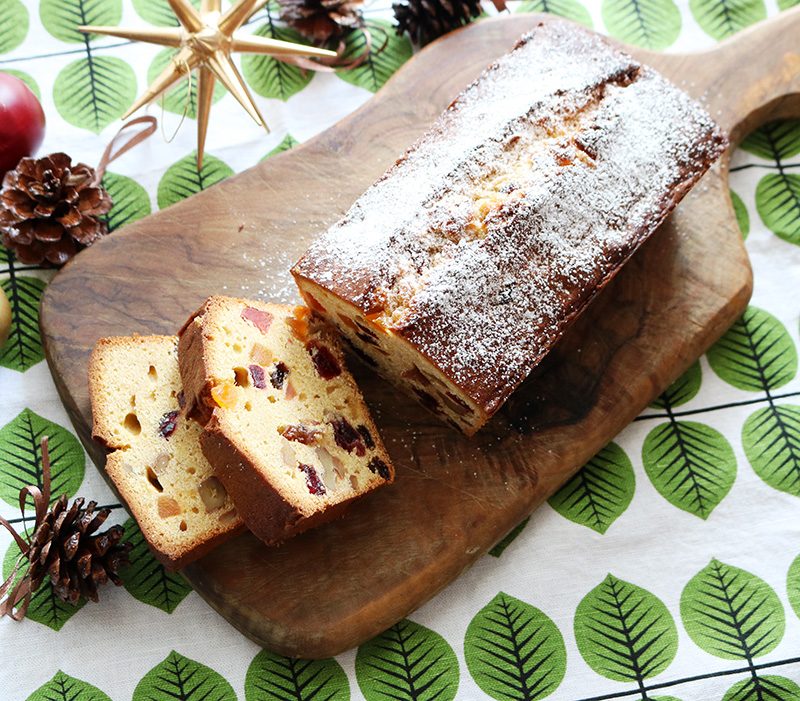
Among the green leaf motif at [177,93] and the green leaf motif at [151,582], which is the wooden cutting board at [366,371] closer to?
the green leaf motif at [151,582]

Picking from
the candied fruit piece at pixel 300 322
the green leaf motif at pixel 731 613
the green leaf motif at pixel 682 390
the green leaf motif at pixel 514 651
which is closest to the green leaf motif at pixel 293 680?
the green leaf motif at pixel 514 651

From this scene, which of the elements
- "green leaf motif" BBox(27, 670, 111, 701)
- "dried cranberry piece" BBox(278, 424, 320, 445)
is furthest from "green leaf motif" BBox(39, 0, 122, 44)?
"green leaf motif" BBox(27, 670, 111, 701)

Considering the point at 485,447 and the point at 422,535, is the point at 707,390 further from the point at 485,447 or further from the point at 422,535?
the point at 422,535

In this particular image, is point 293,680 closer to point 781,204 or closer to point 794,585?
point 794,585

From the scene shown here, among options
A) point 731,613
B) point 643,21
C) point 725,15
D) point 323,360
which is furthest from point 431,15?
point 731,613

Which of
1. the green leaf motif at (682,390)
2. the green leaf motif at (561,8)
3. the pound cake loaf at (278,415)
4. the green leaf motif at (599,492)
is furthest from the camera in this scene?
the green leaf motif at (561,8)

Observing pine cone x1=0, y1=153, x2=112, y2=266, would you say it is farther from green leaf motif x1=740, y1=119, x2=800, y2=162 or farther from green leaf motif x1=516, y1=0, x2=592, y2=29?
green leaf motif x1=740, y1=119, x2=800, y2=162
